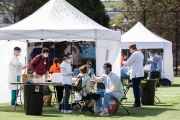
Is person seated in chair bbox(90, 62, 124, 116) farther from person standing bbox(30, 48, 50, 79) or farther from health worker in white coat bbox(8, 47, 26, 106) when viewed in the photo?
health worker in white coat bbox(8, 47, 26, 106)

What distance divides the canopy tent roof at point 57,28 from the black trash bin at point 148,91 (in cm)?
169

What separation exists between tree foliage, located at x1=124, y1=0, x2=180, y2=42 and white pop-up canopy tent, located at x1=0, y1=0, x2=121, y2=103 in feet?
84.7

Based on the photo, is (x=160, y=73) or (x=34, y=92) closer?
(x=34, y=92)

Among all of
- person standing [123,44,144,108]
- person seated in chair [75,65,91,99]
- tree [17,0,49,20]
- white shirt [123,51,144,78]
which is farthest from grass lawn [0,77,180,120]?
tree [17,0,49,20]

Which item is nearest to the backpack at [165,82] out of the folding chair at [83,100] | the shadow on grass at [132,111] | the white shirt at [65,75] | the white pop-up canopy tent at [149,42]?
the white pop-up canopy tent at [149,42]

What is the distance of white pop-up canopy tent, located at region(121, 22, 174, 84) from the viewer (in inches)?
1172

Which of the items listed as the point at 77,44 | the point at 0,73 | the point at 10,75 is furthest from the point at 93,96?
the point at 77,44

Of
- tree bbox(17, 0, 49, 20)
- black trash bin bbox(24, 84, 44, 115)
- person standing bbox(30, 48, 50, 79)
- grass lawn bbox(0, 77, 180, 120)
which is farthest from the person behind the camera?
tree bbox(17, 0, 49, 20)

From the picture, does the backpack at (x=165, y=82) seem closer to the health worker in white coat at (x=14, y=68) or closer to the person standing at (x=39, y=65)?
the health worker in white coat at (x=14, y=68)

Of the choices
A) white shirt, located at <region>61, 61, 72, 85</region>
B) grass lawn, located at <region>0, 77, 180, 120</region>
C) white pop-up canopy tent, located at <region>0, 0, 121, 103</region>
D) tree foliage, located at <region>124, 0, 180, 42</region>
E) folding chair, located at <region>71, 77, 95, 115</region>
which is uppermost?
tree foliage, located at <region>124, 0, 180, 42</region>

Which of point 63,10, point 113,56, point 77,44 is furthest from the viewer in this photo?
point 77,44

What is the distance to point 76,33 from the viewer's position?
707 inches

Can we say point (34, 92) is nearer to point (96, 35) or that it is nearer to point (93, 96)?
point (93, 96)

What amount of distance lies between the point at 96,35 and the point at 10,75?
9.71ft
